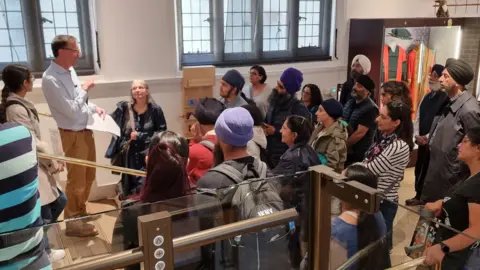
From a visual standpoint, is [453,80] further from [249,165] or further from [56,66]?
[56,66]

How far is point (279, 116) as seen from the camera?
426cm

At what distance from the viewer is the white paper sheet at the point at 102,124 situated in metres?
3.81

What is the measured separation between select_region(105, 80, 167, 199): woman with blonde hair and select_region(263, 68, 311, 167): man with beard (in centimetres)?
101

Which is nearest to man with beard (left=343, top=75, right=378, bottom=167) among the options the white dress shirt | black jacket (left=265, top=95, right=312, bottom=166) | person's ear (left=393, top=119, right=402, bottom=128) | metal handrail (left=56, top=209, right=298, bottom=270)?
black jacket (left=265, top=95, right=312, bottom=166)

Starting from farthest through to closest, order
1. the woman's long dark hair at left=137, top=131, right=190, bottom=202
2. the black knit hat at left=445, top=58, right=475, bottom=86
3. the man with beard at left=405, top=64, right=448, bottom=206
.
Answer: the man with beard at left=405, top=64, right=448, bottom=206, the black knit hat at left=445, top=58, right=475, bottom=86, the woman's long dark hair at left=137, top=131, right=190, bottom=202

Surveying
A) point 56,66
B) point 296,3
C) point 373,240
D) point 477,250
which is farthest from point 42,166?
point 296,3

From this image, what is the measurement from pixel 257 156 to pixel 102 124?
1.46 meters

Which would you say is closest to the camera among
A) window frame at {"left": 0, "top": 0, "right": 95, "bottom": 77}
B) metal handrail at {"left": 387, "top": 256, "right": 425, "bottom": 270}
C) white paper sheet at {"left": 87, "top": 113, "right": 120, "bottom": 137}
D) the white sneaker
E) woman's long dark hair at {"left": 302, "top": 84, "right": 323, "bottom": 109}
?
the white sneaker

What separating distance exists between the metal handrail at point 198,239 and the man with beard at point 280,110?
257 centimetres

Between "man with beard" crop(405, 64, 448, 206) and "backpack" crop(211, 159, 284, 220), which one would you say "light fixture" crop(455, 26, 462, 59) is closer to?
"man with beard" crop(405, 64, 448, 206)

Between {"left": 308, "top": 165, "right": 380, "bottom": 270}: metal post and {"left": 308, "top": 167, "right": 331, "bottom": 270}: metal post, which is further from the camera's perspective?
{"left": 308, "top": 167, "right": 331, "bottom": 270}: metal post

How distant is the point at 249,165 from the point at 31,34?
3440mm

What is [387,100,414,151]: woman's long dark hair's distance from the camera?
320 centimetres

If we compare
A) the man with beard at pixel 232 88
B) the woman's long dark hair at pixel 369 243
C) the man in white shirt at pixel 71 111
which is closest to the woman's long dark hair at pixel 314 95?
the man with beard at pixel 232 88
